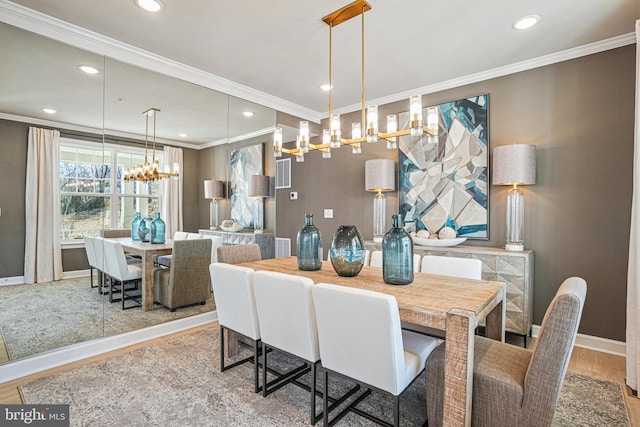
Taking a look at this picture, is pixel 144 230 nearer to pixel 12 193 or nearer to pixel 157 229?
pixel 157 229

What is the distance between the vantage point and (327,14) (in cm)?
241

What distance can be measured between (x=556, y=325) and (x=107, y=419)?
240cm

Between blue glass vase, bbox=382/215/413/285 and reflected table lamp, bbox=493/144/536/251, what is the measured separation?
1685 millimetres

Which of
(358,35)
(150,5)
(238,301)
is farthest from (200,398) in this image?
(358,35)

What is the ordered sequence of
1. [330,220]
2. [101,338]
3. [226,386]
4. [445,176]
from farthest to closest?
[330,220] → [445,176] → [101,338] → [226,386]

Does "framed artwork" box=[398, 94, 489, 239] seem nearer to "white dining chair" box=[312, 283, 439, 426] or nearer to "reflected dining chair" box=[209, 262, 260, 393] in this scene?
"white dining chair" box=[312, 283, 439, 426]

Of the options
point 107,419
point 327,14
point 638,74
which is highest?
point 327,14

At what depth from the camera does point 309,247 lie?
7.99 feet

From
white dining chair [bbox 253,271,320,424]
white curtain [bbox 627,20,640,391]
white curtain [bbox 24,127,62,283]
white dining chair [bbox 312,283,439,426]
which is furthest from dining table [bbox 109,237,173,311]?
white curtain [bbox 627,20,640,391]

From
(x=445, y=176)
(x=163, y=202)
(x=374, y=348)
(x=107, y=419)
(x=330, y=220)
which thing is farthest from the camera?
(x=330, y=220)

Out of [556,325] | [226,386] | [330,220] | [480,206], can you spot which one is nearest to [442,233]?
[480,206]

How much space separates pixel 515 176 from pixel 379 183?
1424 mm

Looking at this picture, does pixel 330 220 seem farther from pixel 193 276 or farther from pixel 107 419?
pixel 107 419

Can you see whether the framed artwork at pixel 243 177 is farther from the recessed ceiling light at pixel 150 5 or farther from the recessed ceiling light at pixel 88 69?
the recessed ceiling light at pixel 150 5
